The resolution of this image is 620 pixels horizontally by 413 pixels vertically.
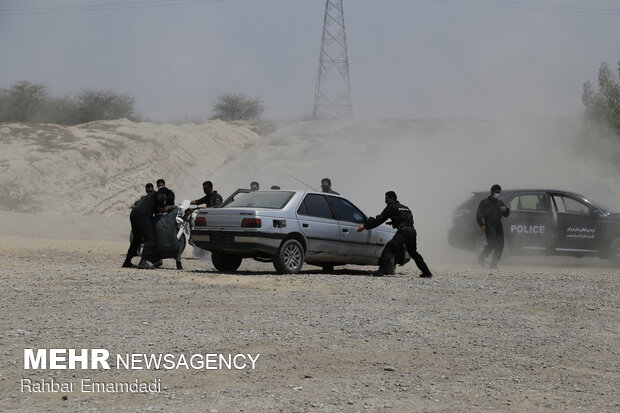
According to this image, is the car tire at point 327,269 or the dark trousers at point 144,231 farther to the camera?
the car tire at point 327,269

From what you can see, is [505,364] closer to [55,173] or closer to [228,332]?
[228,332]

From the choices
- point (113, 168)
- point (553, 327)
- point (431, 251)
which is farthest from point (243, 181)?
point (553, 327)

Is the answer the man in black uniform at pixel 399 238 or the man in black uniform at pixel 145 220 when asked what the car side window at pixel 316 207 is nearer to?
the man in black uniform at pixel 399 238

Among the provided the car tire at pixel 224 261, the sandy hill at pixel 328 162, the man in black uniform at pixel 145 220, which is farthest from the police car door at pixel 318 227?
the sandy hill at pixel 328 162

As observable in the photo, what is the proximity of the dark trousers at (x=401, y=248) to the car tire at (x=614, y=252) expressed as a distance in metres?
6.34

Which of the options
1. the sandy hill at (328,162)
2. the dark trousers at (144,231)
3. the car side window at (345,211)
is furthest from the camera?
the sandy hill at (328,162)

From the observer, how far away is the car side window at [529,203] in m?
18.5

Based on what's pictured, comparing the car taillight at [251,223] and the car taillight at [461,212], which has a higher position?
the car taillight at [461,212]

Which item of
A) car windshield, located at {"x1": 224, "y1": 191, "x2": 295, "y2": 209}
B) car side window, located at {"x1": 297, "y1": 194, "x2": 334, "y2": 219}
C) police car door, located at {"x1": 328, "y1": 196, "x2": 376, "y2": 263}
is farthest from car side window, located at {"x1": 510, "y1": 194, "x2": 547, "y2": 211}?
car windshield, located at {"x1": 224, "y1": 191, "x2": 295, "y2": 209}

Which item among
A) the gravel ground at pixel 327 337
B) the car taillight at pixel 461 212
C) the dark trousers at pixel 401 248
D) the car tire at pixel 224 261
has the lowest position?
the gravel ground at pixel 327 337

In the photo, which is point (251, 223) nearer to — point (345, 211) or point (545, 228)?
point (345, 211)

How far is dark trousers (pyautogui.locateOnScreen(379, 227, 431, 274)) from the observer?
14.3m

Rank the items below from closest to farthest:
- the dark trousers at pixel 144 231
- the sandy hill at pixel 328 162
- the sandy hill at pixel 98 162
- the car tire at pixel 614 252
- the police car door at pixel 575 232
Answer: the dark trousers at pixel 144 231, the police car door at pixel 575 232, the car tire at pixel 614 252, the sandy hill at pixel 328 162, the sandy hill at pixel 98 162

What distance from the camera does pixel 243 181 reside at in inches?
1596
